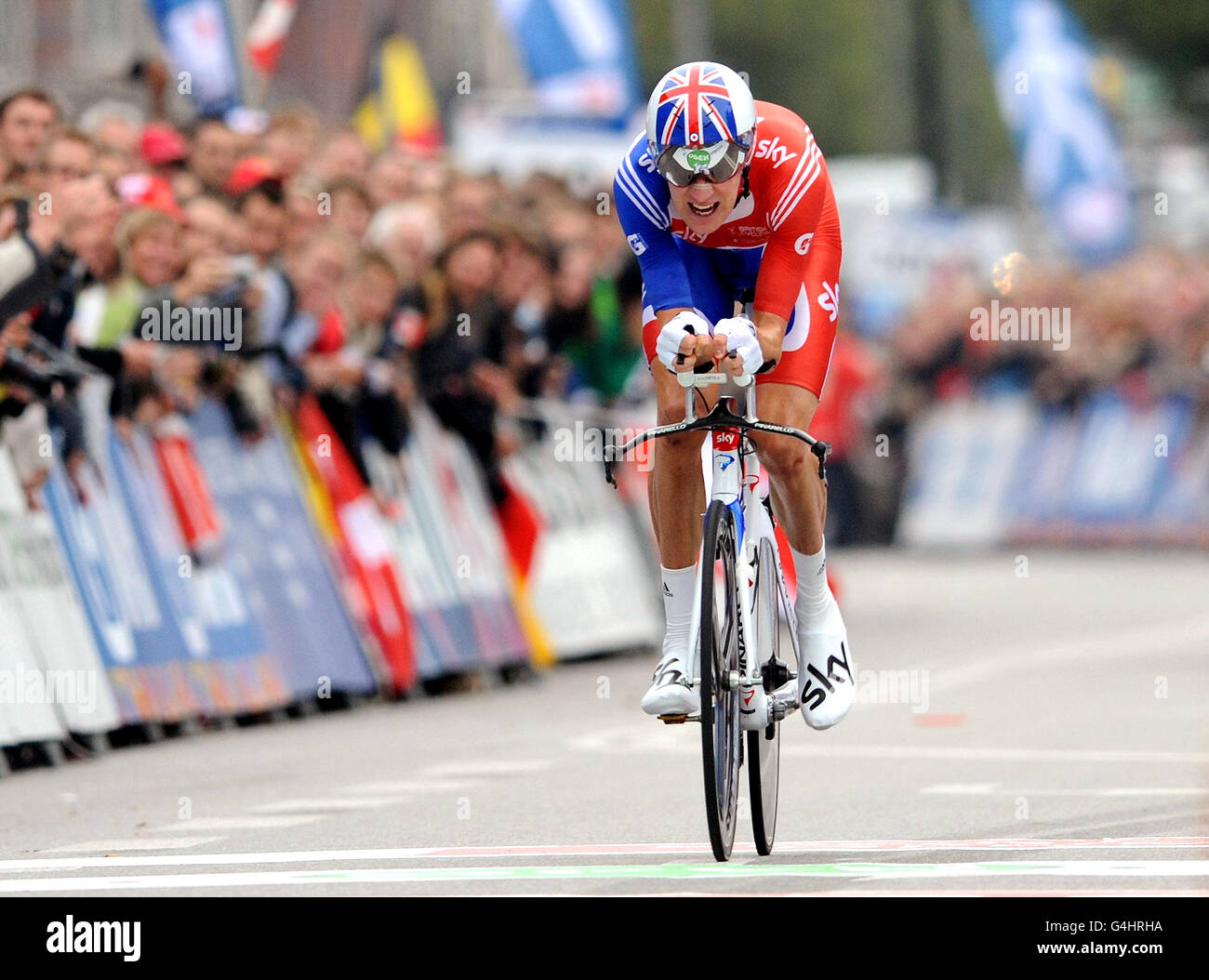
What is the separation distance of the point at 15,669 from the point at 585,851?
3.64 meters

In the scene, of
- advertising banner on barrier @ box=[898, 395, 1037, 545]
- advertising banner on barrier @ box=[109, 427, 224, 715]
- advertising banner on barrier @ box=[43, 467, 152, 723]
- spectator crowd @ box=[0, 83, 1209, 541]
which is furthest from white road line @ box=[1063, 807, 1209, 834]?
advertising banner on barrier @ box=[898, 395, 1037, 545]

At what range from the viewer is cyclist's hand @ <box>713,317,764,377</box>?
8219 mm

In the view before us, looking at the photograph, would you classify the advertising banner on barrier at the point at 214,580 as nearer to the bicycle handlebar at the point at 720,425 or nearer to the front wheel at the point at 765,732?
the front wheel at the point at 765,732

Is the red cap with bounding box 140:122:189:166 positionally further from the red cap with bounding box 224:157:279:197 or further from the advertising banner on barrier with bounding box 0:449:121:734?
the advertising banner on barrier with bounding box 0:449:121:734

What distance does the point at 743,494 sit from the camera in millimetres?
8805

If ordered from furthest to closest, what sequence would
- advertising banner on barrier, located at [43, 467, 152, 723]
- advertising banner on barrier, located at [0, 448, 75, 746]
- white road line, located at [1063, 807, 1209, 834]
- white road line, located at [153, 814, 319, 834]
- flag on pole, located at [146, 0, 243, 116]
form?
flag on pole, located at [146, 0, 243, 116] → advertising banner on barrier, located at [43, 467, 152, 723] → advertising banner on barrier, located at [0, 448, 75, 746] → white road line, located at [153, 814, 319, 834] → white road line, located at [1063, 807, 1209, 834]

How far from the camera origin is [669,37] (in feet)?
301

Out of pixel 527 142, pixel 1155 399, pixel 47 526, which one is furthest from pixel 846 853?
pixel 1155 399

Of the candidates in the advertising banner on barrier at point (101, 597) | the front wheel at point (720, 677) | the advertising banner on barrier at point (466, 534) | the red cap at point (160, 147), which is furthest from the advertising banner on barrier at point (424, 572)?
the front wheel at point (720, 677)

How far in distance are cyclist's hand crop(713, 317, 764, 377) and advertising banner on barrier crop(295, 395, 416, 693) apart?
644 centimetres

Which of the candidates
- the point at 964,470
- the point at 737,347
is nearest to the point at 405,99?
the point at 964,470

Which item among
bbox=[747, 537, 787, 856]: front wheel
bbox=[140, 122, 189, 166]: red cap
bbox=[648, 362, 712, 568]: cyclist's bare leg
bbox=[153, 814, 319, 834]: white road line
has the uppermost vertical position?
bbox=[140, 122, 189, 166]: red cap

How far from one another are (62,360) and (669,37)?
8071cm
